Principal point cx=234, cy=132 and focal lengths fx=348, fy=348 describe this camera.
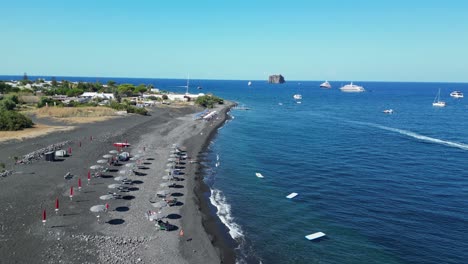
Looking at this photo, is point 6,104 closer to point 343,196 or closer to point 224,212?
point 224,212

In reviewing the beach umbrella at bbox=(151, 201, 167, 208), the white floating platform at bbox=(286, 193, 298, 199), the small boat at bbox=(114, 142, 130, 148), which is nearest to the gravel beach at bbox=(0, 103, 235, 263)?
the beach umbrella at bbox=(151, 201, 167, 208)

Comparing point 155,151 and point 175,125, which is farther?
point 175,125

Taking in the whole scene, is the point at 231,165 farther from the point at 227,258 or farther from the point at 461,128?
the point at 461,128

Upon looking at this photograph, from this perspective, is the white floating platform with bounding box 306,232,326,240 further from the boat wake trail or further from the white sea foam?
the boat wake trail

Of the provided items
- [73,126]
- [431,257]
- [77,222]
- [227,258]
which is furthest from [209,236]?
[73,126]

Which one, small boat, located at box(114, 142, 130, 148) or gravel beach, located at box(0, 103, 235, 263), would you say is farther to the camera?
small boat, located at box(114, 142, 130, 148)

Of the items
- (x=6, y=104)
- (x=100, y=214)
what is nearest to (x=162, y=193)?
(x=100, y=214)

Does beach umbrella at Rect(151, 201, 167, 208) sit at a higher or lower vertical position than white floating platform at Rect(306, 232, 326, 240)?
higher
